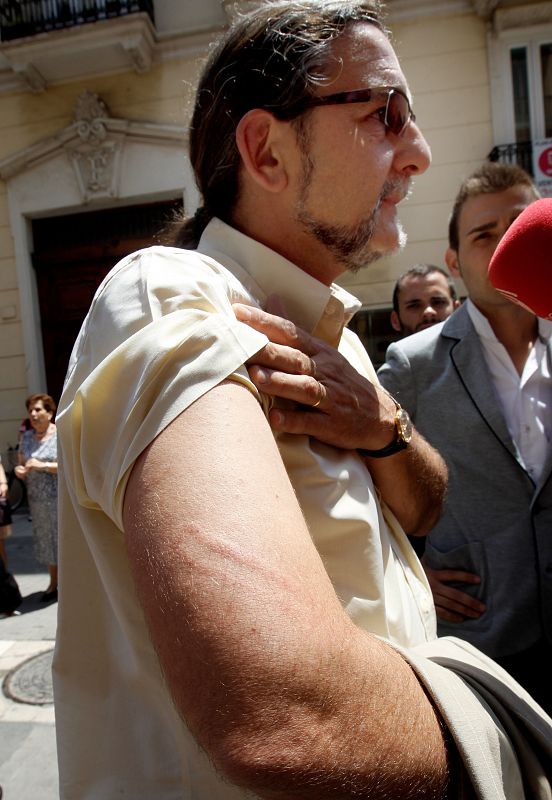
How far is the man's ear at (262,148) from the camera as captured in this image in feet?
3.61

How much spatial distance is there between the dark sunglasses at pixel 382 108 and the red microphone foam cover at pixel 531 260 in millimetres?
302

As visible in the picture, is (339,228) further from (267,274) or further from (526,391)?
(526,391)

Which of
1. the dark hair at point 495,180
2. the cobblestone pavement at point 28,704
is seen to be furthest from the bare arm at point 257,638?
the cobblestone pavement at point 28,704

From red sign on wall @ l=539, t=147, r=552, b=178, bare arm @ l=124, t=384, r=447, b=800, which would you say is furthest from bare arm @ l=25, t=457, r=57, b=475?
red sign on wall @ l=539, t=147, r=552, b=178

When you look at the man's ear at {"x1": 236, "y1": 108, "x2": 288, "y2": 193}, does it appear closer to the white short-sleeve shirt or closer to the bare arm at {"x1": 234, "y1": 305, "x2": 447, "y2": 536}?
the white short-sleeve shirt

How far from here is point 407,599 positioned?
3.43 feet

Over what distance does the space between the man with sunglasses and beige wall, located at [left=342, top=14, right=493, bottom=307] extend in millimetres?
7194

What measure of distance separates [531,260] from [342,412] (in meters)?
0.45

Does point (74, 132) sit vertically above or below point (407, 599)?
above

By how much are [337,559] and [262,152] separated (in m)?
0.75

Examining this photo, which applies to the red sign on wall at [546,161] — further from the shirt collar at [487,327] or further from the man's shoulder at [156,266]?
the man's shoulder at [156,266]

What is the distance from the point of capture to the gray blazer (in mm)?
1715

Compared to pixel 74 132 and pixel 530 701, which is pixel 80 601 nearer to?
pixel 530 701

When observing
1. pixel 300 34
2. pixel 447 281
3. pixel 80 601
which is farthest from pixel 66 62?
pixel 80 601
